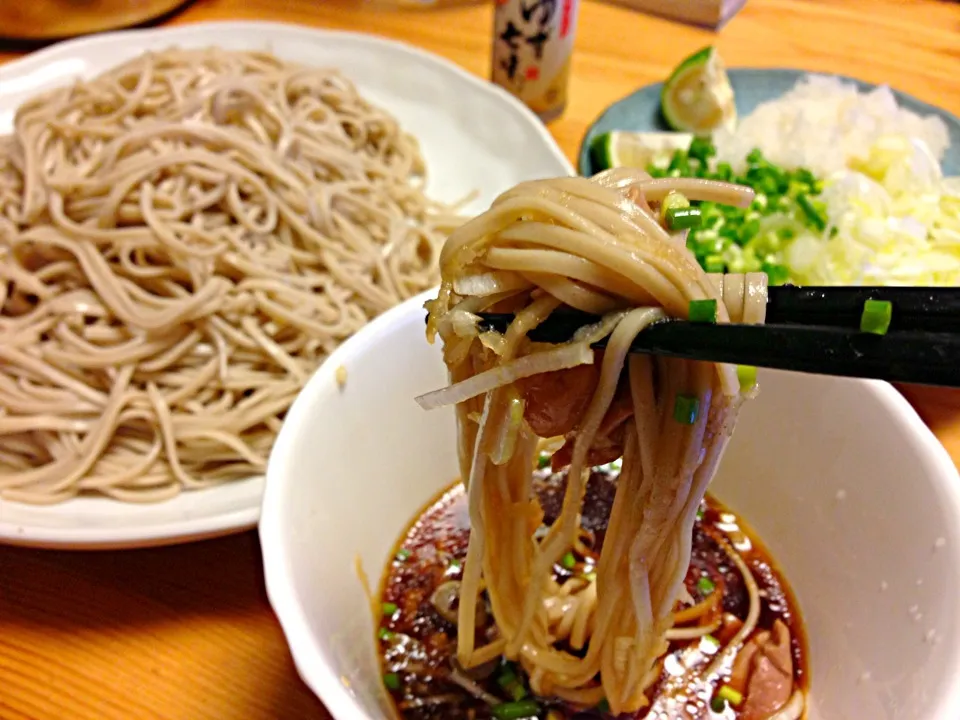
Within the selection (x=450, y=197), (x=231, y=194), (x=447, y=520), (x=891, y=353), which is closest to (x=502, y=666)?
(x=447, y=520)

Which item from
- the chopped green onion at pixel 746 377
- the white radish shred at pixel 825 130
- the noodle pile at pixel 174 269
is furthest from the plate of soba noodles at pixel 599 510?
the white radish shred at pixel 825 130

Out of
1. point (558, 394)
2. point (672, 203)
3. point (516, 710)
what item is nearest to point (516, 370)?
point (558, 394)

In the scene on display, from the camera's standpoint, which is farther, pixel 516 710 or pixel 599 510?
pixel 599 510

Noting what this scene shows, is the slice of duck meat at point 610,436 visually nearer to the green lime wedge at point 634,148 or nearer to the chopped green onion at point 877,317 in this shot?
the chopped green onion at point 877,317

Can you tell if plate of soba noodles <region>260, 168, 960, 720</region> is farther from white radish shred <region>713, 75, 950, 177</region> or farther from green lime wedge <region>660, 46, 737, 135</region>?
green lime wedge <region>660, 46, 737, 135</region>

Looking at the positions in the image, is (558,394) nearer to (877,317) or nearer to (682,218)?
(682,218)

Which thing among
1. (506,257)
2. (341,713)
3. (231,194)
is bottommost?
(231,194)

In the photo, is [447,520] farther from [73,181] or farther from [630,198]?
[73,181]
